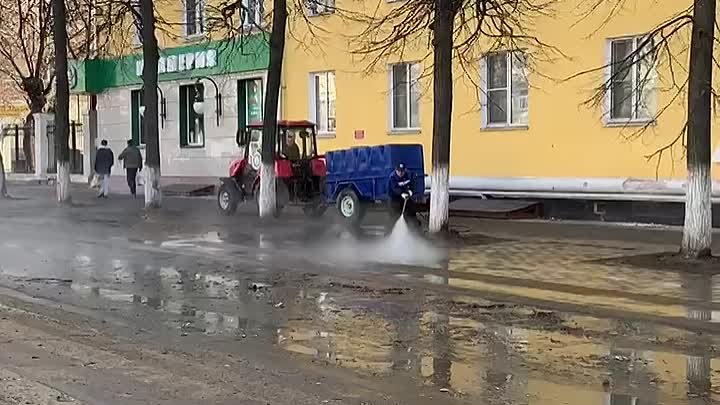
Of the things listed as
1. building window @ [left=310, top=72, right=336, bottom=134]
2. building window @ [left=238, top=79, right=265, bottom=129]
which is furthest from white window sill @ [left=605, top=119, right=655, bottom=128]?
building window @ [left=238, top=79, right=265, bottom=129]

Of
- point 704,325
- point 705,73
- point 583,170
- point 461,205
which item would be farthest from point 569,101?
point 704,325

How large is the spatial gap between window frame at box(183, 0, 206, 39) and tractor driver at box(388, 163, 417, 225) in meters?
14.0

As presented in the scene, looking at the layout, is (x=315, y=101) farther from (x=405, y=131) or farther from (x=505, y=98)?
(x=505, y=98)

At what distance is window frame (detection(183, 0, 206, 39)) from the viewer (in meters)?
32.2

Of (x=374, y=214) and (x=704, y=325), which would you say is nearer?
(x=704, y=325)

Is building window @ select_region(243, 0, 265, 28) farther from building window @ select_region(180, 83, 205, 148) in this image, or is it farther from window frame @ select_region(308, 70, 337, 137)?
building window @ select_region(180, 83, 205, 148)

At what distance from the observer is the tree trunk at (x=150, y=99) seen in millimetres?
24891

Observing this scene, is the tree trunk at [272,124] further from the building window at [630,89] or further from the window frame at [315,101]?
the building window at [630,89]

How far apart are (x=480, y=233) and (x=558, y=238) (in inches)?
64.0

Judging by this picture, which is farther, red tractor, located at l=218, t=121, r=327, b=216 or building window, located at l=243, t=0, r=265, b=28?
building window, located at l=243, t=0, r=265, b=28

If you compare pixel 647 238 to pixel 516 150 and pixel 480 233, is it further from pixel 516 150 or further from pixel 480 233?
pixel 516 150

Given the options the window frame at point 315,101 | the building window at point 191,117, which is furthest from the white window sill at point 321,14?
the building window at point 191,117

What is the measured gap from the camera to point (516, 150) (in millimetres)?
23484

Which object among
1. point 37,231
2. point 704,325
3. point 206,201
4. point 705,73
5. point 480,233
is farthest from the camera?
point 206,201
